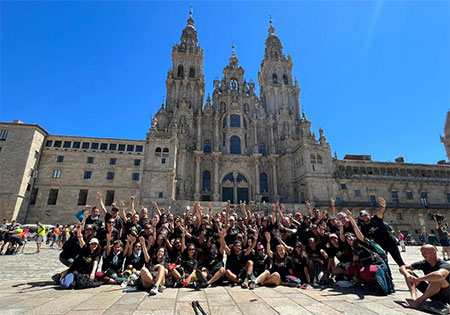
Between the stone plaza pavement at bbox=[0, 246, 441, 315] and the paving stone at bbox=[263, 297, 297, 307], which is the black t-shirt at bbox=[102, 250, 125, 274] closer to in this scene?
the stone plaza pavement at bbox=[0, 246, 441, 315]

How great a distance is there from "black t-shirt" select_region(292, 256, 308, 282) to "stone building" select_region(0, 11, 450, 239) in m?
22.8

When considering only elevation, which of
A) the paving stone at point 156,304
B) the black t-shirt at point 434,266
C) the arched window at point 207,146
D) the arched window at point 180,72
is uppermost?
the arched window at point 180,72

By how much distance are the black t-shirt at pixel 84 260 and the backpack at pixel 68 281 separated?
0.71 ft

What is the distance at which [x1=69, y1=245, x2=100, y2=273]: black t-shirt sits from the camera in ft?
21.7

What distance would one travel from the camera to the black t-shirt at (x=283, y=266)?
6.97 meters

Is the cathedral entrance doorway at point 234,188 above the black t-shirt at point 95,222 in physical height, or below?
above

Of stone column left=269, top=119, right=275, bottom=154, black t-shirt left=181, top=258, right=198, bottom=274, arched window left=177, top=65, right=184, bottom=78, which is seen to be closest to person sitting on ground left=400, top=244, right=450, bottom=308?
black t-shirt left=181, top=258, right=198, bottom=274

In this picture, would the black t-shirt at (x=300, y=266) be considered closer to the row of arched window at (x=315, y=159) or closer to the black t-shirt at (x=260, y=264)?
the black t-shirt at (x=260, y=264)

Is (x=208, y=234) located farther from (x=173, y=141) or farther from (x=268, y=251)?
(x=173, y=141)

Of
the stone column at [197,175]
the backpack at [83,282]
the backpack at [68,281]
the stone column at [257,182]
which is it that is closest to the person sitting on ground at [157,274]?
the backpack at [83,282]

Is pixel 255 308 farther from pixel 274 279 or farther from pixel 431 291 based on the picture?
pixel 431 291

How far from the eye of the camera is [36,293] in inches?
230

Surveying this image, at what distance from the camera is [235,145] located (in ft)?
129

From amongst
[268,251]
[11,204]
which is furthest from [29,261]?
[11,204]
